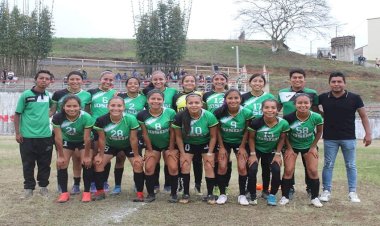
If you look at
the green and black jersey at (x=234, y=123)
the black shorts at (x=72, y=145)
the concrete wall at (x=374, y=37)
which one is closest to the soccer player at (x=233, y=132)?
the green and black jersey at (x=234, y=123)

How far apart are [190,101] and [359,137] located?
62.0 feet

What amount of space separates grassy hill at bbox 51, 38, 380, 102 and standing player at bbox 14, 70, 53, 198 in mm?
30940

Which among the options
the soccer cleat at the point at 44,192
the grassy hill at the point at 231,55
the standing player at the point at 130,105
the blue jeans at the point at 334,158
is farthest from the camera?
the grassy hill at the point at 231,55

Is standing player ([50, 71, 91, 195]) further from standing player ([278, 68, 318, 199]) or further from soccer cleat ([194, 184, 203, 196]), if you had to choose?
standing player ([278, 68, 318, 199])

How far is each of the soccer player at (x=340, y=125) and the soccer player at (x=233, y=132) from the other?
1311mm

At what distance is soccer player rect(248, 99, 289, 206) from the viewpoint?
6.71 meters

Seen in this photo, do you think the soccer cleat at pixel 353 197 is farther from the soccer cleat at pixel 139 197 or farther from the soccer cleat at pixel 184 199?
the soccer cleat at pixel 139 197

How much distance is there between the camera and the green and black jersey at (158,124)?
6938 millimetres

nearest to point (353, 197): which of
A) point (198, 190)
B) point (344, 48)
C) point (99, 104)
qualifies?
point (198, 190)

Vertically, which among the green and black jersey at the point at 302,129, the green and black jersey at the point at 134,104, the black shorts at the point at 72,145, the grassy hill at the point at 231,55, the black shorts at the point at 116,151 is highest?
the grassy hill at the point at 231,55

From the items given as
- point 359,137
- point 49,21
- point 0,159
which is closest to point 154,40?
point 49,21

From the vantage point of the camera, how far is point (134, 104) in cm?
771

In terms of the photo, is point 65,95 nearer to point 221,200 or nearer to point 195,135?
point 195,135

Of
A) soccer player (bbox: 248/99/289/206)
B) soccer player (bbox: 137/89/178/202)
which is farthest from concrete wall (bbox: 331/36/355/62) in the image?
soccer player (bbox: 137/89/178/202)
